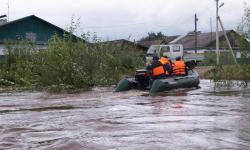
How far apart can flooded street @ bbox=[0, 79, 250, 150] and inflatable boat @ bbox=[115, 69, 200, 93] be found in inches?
99.8

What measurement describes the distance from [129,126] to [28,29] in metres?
31.4

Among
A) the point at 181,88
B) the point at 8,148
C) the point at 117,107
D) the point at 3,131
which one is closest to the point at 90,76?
the point at 181,88

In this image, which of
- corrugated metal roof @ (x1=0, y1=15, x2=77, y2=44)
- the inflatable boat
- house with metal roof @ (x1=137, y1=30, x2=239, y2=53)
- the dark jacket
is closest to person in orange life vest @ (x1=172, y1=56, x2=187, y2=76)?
the inflatable boat

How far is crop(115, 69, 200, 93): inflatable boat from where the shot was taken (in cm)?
1505

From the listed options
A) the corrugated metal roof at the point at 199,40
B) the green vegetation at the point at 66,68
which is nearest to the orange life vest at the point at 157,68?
the green vegetation at the point at 66,68

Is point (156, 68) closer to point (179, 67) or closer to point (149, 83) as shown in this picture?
point (149, 83)

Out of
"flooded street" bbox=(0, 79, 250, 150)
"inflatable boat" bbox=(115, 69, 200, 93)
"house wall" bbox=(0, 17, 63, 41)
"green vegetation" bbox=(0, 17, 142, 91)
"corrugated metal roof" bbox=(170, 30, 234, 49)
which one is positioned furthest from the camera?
"corrugated metal roof" bbox=(170, 30, 234, 49)

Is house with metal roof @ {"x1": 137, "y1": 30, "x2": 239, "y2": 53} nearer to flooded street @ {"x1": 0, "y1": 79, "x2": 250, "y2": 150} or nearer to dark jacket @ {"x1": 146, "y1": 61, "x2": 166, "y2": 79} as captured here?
dark jacket @ {"x1": 146, "y1": 61, "x2": 166, "y2": 79}

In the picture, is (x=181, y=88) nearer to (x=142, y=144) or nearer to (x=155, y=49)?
(x=142, y=144)

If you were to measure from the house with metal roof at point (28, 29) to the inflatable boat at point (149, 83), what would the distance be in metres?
21.4

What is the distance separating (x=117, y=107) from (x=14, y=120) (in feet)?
10.3

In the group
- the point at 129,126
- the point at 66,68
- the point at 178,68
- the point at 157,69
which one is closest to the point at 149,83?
the point at 157,69

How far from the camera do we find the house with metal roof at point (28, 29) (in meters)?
36.4

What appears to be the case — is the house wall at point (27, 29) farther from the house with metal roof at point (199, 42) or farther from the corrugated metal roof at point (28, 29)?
the house with metal roof at point (199, 42)
